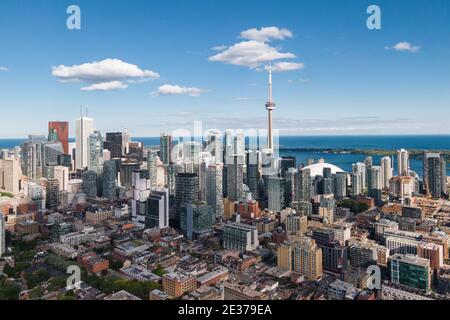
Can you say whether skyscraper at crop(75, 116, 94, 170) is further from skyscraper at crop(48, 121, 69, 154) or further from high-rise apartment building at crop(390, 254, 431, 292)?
high-rise apartment building at crop(390, 254, 431, 292)

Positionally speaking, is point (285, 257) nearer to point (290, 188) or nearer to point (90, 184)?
point (290, 188)

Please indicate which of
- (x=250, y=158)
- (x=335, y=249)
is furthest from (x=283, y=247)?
(x=250, y=158)

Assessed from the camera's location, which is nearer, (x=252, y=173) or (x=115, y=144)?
(x=252, y=173)

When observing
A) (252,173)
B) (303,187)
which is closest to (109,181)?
(252,173)

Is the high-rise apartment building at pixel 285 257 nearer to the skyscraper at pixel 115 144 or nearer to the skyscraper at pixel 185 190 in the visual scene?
the skyscraper at pixel 185 190

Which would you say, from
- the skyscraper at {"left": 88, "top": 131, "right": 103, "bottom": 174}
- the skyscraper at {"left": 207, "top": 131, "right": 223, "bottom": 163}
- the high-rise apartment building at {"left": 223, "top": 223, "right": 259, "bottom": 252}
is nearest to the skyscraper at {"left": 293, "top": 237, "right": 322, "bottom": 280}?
the high-rise apartment building at {"left": 223, "top": 223, "right": 259, "bottom": 252}
